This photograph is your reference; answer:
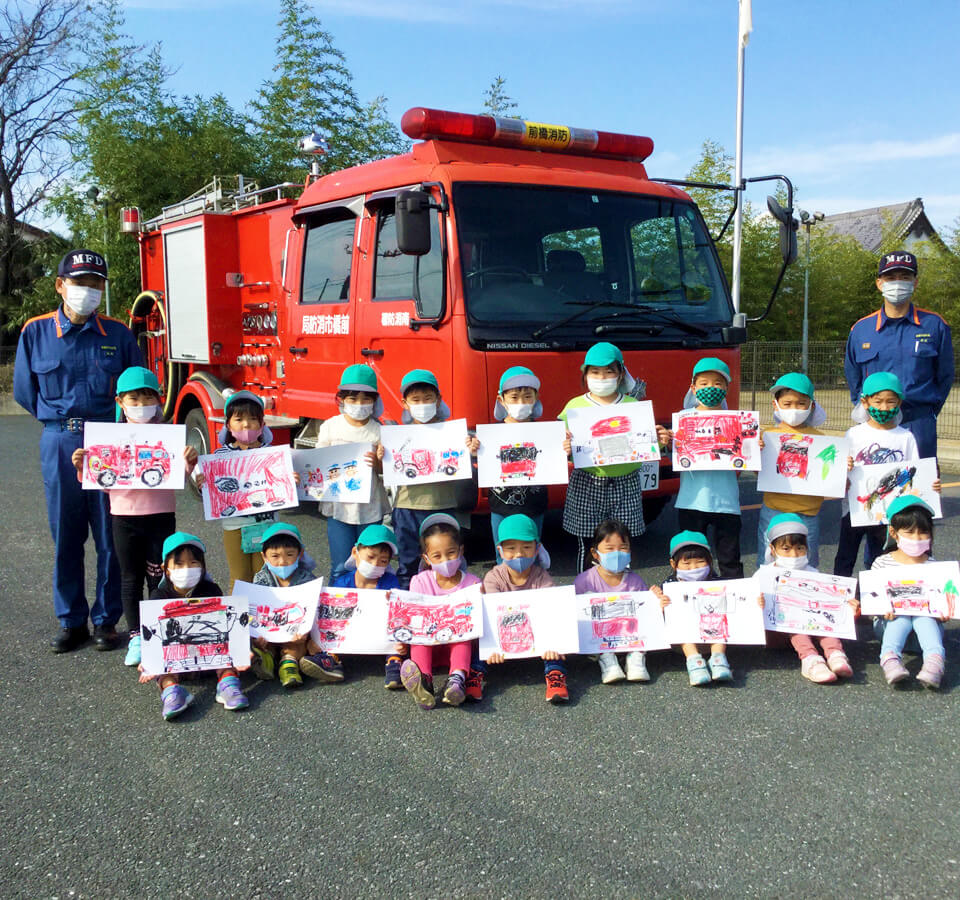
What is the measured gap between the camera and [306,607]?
4.50m

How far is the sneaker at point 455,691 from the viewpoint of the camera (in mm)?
4090

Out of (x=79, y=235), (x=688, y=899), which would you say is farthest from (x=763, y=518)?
(x=79, y=235)

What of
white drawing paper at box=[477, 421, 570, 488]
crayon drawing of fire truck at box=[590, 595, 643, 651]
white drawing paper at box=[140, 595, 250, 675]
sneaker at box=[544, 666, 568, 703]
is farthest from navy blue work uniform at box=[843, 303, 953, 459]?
white drawing paper at box=[140, 595, 250, 675]

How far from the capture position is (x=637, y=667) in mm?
4371

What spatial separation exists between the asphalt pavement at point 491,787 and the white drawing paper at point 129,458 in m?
0.92

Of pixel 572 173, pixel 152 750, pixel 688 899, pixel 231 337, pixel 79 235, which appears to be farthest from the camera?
pixel 79 235

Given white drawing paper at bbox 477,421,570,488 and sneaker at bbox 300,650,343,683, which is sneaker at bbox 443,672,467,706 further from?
white drawing paper at bbox 477,421,570,488

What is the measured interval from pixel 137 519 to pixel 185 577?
0.55 m

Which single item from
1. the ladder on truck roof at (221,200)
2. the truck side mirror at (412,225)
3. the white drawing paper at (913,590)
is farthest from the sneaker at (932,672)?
the ladder on truck roof at (221,200)

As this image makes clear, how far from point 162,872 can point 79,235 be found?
2136cm

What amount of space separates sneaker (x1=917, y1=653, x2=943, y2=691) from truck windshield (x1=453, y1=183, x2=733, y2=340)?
2.70m

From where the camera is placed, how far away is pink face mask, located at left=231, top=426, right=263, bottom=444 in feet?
16.5

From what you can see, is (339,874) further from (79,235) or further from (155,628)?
(79,235)

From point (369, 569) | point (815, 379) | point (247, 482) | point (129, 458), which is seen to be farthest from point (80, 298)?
point (815, 379)
